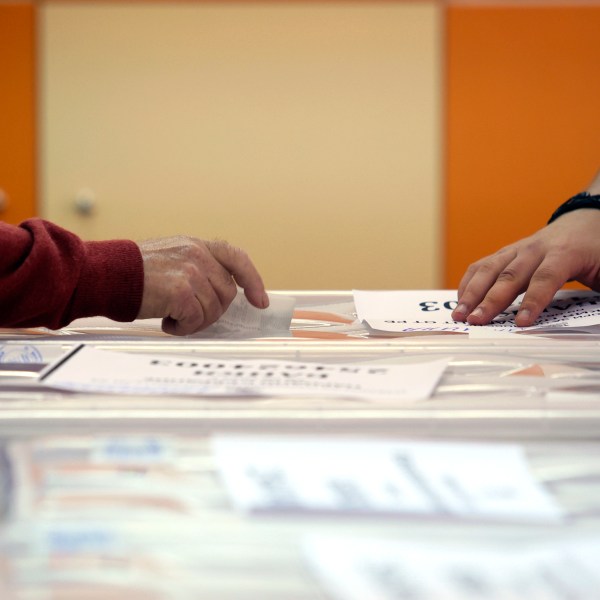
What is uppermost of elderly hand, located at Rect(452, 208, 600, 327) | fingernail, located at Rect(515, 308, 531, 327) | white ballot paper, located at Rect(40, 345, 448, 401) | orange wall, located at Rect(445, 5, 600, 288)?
Answer: orange wall, located at Rect(445, 5, 600, 288)

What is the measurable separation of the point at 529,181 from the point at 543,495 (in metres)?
2.49

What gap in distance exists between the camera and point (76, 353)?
1.92 feet

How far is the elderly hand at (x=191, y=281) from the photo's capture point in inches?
29.5

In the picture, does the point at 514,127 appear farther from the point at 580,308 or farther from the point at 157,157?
the point at 580,308

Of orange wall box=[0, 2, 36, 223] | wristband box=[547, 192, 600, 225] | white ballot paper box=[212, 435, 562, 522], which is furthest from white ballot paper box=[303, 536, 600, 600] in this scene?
orange wall box=[0, 2, 36, 223]

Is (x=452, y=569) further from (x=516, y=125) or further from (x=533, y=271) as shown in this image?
(x=516, y=125)

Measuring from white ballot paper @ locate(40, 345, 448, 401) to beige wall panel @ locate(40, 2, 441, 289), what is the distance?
217 cm

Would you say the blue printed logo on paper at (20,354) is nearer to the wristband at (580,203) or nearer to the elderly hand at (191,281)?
the elderly hand at (191,281)

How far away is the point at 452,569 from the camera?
0.29m

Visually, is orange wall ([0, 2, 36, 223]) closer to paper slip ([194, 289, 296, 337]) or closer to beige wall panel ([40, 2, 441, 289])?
beige wall panel ([40, 2, 441, 289])

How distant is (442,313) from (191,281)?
253 mm

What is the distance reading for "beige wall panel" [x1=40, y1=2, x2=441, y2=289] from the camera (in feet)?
8.85

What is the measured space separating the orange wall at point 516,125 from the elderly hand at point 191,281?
198 cm

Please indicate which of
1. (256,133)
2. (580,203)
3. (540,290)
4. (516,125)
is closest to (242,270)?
(540,290)
